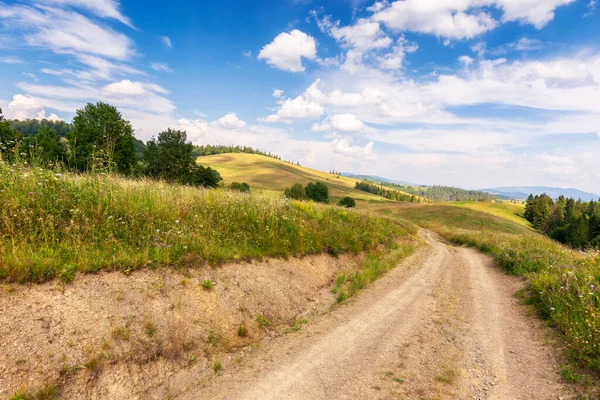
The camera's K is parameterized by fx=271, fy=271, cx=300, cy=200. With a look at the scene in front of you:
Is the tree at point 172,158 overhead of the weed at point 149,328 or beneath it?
overhead

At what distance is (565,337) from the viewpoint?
21.9ft

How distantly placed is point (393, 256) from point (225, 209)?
32.1 feet

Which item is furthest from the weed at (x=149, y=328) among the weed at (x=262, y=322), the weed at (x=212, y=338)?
the weed at (x=262, y=322)

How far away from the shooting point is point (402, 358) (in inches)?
232

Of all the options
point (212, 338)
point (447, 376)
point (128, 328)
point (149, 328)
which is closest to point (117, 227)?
point (128, 328)

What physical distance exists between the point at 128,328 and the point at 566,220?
141m

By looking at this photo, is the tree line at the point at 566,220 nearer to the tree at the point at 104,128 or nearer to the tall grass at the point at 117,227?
the tall grass at the point at 117,227

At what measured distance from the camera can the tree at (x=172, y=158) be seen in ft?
139

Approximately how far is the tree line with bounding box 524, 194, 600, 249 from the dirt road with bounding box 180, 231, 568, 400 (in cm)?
8525

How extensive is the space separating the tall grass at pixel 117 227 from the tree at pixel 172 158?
35.0 meters

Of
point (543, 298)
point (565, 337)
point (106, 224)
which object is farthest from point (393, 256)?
point (106, 224)

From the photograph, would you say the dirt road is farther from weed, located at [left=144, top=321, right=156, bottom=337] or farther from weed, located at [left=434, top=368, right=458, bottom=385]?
weed, located at [left=144, top=321, right=156, bottom=337]

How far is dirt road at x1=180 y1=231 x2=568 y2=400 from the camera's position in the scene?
4902mm

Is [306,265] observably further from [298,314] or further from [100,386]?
[100,386]
